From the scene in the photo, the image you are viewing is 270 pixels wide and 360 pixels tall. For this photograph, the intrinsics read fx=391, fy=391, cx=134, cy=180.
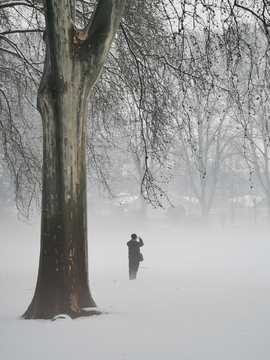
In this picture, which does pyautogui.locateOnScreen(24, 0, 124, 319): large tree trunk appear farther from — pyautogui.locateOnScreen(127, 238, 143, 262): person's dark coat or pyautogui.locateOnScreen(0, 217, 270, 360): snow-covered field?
pyautogui.locateOnScreen(127, 238, 143, 262): person's dark coat

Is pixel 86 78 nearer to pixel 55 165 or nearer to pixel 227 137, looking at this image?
pixel 55 165

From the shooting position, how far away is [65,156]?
4973mm

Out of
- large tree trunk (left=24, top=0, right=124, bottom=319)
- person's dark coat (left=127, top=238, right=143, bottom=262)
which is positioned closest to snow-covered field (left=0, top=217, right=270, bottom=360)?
large tree trunk (left=24, top=0, right=124, bottom=319)

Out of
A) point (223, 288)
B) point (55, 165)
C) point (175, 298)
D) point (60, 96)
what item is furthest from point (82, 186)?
point (223, 288)

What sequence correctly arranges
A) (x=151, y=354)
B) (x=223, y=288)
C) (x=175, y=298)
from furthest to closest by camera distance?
(x=223, y=288) → (x=175, y=298) → (x=151, y=354)

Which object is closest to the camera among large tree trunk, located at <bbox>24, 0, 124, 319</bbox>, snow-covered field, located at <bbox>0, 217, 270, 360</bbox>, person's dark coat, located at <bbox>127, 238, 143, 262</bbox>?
snow-covered field, located at <bbox>0, 217, 270, 360</bbox>

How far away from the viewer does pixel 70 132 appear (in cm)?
503

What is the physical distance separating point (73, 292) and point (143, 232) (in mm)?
21824

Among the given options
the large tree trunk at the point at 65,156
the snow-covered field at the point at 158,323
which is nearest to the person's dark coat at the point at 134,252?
the snow-covered field at the point at 158,323

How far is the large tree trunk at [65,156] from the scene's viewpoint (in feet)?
16.1

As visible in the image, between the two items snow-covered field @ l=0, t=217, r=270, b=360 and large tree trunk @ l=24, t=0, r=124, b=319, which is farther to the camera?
large tree trunk @ l=24, t=0, r=124, b=319

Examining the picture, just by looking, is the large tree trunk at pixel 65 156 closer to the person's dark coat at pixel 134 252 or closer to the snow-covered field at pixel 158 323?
the snow-covered field at pixel 158 323

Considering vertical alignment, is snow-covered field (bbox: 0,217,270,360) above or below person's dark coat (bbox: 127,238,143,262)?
below

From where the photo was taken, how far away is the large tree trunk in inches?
193
